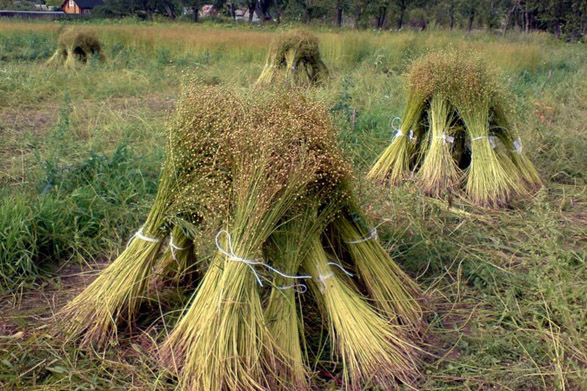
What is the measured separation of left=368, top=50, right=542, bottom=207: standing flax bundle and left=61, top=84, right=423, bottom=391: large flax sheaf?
5.97 feet

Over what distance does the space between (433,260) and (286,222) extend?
132 centimetres

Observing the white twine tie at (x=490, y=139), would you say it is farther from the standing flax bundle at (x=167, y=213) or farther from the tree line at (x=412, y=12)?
the tree line at (x=412, y=12)

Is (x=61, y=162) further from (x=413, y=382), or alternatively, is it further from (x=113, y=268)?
(x=413, y=382)

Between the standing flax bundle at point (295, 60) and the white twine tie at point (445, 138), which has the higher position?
the standing flax bundle at point (295, 60)

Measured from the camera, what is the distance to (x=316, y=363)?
2.31 meters

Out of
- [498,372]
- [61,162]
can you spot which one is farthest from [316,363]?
[61,162]

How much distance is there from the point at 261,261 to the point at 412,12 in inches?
1451

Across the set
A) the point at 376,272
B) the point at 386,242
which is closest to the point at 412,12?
the point at 386,242

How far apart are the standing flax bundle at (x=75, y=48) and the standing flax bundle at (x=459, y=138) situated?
794 centimetres

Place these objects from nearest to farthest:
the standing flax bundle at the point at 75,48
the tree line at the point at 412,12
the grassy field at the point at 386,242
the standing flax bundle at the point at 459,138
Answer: the grassy field at the point at 386,242 → the standing flax bundle at the point at 459,138 → the standing flax bundle at the point at 75,48 → the tree line at the point at 412,12

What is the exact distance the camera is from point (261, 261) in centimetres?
232

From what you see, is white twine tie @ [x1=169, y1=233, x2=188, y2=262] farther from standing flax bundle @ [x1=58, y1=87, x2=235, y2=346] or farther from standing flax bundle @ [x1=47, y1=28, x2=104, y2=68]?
standing flax bundle @ [x1=47, y1=28, x2=104, y2=68]

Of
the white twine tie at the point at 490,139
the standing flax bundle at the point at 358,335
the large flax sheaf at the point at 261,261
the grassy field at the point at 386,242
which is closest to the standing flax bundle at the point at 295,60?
the grassy field at the point at 386,242

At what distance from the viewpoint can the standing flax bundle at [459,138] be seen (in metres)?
4.22
